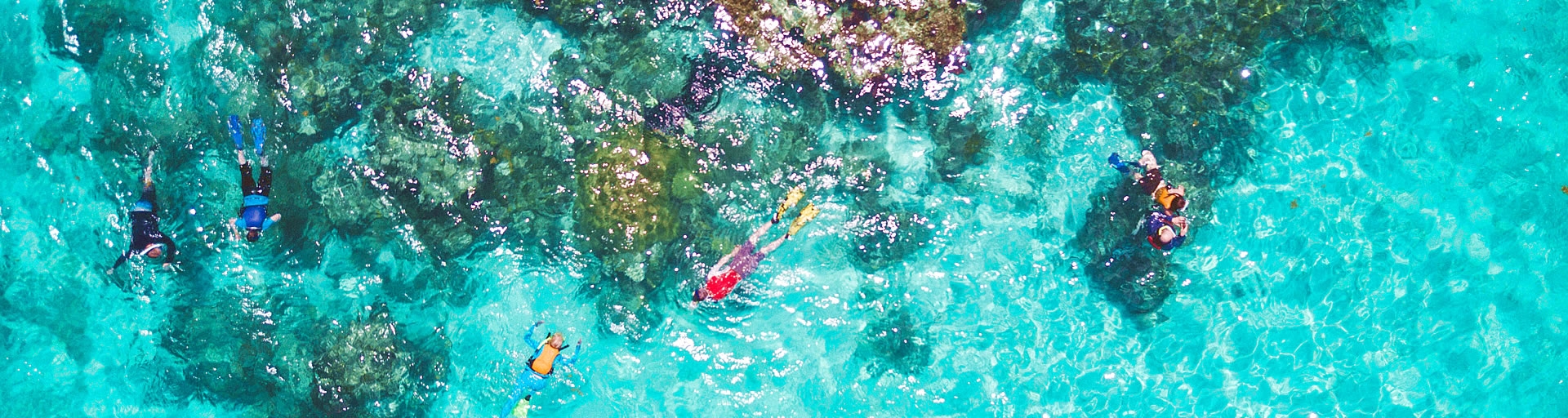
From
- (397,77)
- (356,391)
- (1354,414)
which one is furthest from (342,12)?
(1354,414)

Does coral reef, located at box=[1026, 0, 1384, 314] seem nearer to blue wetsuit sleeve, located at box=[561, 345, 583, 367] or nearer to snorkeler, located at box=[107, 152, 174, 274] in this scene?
blue wetsuit sleeve, located at box=[561, 345, 583, 367]

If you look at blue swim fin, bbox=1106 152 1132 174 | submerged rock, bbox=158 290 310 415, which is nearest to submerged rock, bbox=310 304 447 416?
submerged rock, bbox=158 290 310 415

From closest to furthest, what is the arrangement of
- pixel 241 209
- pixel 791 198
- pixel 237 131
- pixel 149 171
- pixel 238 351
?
pixel 791 198, pixel 237 131, pixel 241 209, pixel 149 171, pixel 238 351

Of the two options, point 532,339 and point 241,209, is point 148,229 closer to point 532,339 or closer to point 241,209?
point 241,209

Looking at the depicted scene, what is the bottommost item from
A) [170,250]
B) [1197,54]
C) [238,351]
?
[238,351]

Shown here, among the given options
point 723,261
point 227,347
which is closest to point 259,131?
point 227,347

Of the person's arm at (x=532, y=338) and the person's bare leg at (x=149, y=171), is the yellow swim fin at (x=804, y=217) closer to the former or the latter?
the person's arm at (x=532, y=338)

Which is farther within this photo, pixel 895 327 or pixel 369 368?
pixel 369 368
